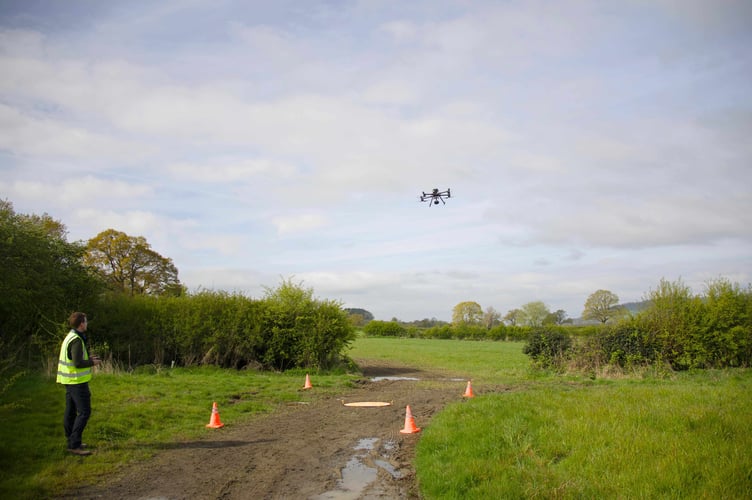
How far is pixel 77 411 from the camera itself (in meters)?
8.38

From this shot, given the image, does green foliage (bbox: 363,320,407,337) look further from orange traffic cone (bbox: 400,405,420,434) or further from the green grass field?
orange traffic cone (bbox: 400,405,420,434)

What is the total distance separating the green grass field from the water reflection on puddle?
0.63 meters

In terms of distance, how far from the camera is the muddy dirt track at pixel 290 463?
21.7ft

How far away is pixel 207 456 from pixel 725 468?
747 centimetres

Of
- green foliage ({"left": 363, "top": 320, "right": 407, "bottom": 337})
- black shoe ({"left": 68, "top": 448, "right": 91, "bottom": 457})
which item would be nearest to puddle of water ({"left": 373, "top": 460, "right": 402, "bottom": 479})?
black shoe ({"left": 68, "top": 448, "right": 91, "bottom": 457})

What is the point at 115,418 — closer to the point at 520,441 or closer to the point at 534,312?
the point at 520,441

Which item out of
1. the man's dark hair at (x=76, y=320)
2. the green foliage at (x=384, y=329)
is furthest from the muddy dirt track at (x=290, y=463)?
the green foliage at (x=384, y=329)

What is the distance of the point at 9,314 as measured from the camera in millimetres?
19391

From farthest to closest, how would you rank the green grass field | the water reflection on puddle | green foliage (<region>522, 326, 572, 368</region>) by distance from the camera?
green foliage (<region>522, 326, 572, 368</region>) < the water reflection on puddle < the green grass field

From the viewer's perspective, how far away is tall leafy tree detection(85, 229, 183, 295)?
43.7 meters

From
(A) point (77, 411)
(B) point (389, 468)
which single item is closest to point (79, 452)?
(A) point (77, 411)

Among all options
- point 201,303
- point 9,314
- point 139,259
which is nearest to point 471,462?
point 201,303

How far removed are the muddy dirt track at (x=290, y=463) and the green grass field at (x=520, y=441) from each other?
18.6 inches

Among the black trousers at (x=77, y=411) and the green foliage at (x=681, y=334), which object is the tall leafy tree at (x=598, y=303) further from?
the black trousers at (x=77, y=411)
